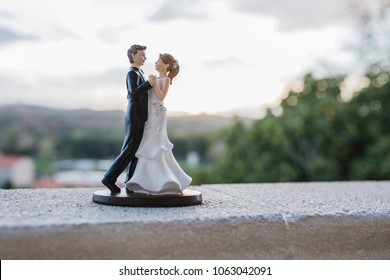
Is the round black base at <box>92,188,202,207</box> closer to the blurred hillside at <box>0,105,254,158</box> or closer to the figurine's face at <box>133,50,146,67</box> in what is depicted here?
the figurine's face at <box>133,50,146,67</box>

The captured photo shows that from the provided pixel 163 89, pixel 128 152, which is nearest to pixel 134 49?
pixel 163 89

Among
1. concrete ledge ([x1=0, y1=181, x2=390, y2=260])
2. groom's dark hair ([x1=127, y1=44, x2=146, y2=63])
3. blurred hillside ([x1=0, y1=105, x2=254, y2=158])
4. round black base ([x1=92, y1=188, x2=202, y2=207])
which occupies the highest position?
groom's dark hair ([x1=127, y1=44, x2=146, y2=63])

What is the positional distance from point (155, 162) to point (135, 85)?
0.25 metres

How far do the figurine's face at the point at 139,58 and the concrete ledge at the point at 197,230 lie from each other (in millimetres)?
468

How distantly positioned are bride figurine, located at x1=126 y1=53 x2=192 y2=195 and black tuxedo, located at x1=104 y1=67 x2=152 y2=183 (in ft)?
0.07

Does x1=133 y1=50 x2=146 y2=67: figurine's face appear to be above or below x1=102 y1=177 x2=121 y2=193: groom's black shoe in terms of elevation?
above

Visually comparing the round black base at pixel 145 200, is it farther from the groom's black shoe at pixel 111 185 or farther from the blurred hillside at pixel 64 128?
the blurred hillside at pixel 64 128

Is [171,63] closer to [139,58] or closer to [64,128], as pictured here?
[139,58]

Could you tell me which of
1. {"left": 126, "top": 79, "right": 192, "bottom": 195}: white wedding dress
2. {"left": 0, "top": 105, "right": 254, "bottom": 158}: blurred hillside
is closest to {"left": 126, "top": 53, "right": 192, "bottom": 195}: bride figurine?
{"left": 126, "top": 79, "right": 192, "bottom": 195}: white wedding dress

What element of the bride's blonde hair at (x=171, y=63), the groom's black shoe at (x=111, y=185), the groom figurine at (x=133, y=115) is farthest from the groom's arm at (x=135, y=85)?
the groom's black shoe at (x=111, y=185)

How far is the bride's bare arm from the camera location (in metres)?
1.66

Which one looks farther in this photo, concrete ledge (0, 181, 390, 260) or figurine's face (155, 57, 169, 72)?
figurine's face (155, 57, 169, 72)

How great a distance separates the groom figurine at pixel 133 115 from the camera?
5.41 feet

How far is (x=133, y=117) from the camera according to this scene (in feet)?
5.41
